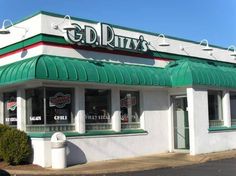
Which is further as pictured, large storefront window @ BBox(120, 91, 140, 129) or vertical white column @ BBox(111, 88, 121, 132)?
large storefront window @ BBox(120, 91, 140, 129)

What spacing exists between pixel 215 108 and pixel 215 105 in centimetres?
15

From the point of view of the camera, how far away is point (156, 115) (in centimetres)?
2020

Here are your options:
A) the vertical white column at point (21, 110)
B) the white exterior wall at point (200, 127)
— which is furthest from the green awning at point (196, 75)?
the vertical white column at point (21, 110)

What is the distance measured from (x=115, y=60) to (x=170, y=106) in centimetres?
373

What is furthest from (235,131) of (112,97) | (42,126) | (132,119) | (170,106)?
(42,126)

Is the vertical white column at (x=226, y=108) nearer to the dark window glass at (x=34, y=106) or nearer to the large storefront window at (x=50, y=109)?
the large storefront window at (x=50, y=109)

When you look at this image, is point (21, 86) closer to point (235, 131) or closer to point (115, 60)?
point (115, 60)

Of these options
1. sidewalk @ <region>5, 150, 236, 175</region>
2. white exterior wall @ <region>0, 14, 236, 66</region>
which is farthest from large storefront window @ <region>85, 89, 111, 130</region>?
white exterior wall @ <region>0, 14, 236, 66</region>

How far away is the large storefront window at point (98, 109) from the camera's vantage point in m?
17.6

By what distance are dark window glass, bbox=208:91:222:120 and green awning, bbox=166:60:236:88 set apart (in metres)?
0.73

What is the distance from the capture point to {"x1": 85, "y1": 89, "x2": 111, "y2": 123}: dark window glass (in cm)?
1761

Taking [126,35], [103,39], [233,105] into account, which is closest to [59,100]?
[103,39]

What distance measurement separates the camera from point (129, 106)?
19234 millimetres

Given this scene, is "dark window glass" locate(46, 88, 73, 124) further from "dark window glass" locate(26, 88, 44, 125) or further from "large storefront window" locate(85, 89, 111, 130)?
"large storefront window" locate(85, 89, 111, 130)
